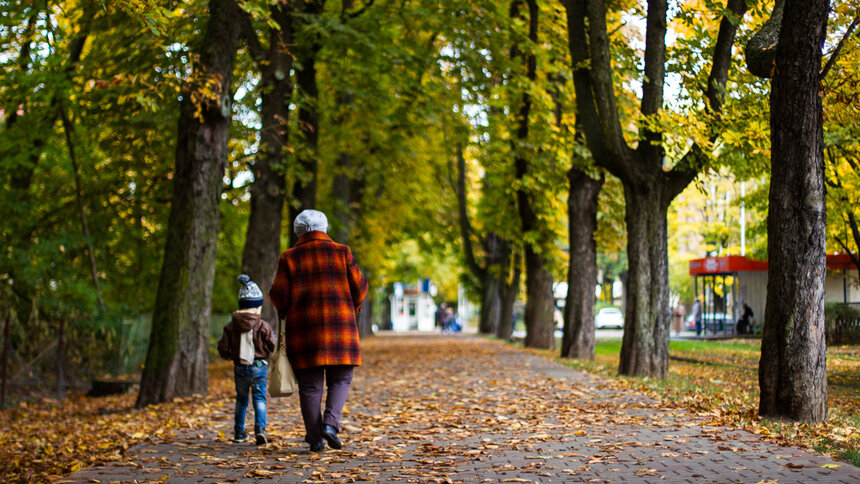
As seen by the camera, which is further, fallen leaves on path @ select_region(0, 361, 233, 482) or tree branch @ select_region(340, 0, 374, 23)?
tree branch @ select_region(340, 0, 374, 23)

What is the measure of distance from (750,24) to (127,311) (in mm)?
12985

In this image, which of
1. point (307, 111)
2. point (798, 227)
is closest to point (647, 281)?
point (798, 227)

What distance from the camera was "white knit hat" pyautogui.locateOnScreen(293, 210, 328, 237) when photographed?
7.71m

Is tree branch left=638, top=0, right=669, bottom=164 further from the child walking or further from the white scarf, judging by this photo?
the white scarf

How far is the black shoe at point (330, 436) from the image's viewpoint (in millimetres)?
7484

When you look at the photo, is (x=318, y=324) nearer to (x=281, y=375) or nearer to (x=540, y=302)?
(x=281, y=375)

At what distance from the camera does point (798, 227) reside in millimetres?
8570

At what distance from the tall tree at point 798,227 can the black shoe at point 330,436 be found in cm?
416

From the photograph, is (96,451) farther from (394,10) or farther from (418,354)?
(418,354)

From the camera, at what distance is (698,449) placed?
727 centimetres

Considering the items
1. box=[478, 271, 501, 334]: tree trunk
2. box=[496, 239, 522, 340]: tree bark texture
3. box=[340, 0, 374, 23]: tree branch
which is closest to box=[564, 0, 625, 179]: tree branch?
box=[340, 0, 374, 23]: tree branch

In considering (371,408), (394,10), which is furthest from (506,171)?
(371,408)

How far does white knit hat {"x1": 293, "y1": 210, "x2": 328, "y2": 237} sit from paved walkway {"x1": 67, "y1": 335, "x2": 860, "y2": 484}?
6.02 feet

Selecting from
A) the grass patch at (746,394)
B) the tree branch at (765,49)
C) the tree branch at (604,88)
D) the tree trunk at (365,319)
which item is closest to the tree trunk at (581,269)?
the grass patch at (746,394)
